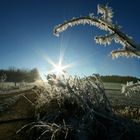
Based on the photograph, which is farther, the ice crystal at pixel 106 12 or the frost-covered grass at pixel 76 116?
the ice crystal at pixel 106 12

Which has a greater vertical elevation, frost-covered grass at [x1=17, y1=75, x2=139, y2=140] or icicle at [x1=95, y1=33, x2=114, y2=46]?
icicle at [x1=95, y1=33, x2=114, y2=46]

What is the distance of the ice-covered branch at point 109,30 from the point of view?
7.18 m

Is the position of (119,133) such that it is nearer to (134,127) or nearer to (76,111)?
(134,127)

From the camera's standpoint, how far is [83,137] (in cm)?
512

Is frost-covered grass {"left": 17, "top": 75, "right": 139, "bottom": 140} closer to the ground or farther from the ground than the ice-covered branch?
closer to the ground

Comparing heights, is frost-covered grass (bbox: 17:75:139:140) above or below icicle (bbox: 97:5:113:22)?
below

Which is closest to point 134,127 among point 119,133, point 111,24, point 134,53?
point 119,133

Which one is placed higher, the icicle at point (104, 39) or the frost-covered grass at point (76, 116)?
the icicle at point (104, 39)

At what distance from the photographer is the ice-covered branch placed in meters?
7.18

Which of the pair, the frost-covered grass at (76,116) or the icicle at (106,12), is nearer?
the frost-covered grass at (76,116)

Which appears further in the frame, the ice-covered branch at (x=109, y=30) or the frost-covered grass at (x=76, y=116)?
the ice-covered branch at (x=109, y=30)

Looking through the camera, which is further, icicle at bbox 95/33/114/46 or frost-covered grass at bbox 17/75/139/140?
icicle at bbox 95/33/114/46

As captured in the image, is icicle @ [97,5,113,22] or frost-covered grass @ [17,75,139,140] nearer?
frost-covered grass @ [17,75,139,140]

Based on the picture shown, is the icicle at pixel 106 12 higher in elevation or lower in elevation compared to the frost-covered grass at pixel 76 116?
higher
